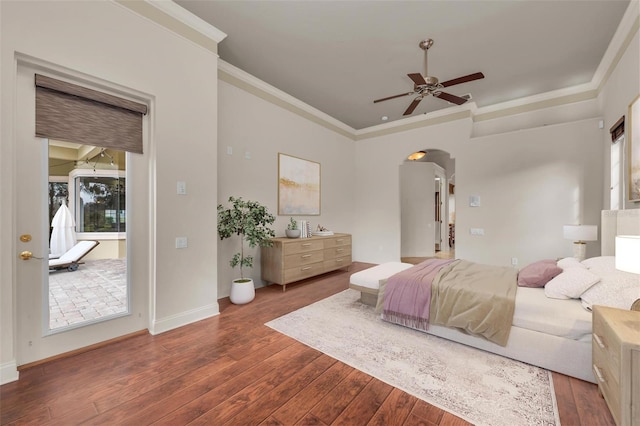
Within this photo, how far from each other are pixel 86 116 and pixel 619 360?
409 cm

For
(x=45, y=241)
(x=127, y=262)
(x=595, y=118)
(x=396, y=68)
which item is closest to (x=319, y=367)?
(x=127, y=262)

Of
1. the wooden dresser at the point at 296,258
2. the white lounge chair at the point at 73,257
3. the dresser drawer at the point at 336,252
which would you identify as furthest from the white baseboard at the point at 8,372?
the dresser drawer at the point at 336,252

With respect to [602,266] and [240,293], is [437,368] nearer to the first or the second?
[602,266]

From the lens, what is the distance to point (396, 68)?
3.82 meters

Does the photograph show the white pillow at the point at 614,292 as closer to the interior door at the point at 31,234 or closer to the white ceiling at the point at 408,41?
the white ceiling at the point at 408,41

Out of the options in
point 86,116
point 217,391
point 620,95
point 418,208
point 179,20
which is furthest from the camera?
point 418,208

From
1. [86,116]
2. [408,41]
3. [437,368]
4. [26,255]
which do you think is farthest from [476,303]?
[86,116]

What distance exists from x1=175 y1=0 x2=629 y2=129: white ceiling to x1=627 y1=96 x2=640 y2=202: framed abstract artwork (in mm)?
1104

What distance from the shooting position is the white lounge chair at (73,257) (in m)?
2.20

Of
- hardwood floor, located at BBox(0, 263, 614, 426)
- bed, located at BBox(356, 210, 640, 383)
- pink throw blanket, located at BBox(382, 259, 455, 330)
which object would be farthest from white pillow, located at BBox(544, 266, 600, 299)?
pink throw blanket, located at BBox(382, 259, 455, 330)

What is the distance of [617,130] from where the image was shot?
126 inches

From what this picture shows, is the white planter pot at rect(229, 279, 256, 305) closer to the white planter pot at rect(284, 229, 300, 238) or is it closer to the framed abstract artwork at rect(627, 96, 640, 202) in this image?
the white planter pot at rect(284, 229, 300, 238)

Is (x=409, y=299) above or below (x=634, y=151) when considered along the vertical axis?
below

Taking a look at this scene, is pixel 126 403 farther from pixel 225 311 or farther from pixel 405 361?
pixel 405 361
